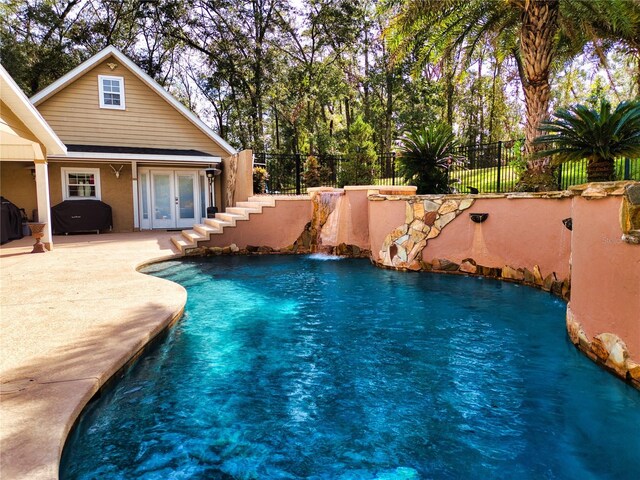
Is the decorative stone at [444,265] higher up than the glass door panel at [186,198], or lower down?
lower down

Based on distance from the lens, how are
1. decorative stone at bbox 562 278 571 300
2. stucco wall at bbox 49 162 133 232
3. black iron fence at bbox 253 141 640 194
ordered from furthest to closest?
stucco wall at bbox 49 162 133 232 → black iron fence at bbox 253 141 640 194 → decorative stone at bbox 562 278 571 300

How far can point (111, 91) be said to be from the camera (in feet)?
46.4

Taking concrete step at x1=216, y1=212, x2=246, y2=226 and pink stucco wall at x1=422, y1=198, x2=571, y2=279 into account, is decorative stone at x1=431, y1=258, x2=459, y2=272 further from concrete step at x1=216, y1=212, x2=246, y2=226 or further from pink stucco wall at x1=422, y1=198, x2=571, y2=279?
concrete step at x1=216, y1=212, x2=246, y2=226

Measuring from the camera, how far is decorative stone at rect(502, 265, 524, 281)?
6860 millimetres

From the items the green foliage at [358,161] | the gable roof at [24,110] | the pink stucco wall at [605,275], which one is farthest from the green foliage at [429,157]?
the gable roof at [24,110]

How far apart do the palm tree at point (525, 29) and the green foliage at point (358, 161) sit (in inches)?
168

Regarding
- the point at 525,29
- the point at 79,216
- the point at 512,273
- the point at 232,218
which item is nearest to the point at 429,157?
the point at 525,29

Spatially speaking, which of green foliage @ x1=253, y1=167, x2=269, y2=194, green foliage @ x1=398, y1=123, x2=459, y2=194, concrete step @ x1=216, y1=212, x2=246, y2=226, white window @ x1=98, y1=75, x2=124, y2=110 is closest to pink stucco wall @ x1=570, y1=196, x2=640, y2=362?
green foliage @ x1=398, y1=123, x2=459, y2=194

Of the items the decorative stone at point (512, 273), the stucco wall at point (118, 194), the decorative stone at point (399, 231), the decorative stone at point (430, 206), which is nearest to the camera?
the decorative stone at point (512, 273)

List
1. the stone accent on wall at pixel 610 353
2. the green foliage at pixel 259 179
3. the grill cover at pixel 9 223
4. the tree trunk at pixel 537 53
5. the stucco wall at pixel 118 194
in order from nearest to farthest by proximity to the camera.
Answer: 1. the stone accent on wall at pixel 610 353
2. the tree trunk at pixel 537 53
3. the grill cover at pixel 9 223
4. the stucco wall at pixel 118 194
5. the green foliage at pixel 259 179

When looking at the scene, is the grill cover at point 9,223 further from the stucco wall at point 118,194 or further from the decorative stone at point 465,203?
the decorative stone at point 465,203

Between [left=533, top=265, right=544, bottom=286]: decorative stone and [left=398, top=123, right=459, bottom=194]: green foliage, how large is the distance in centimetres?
367

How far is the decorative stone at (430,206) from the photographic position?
7.65 m

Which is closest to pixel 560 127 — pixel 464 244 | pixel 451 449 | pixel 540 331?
pixel 464 244
